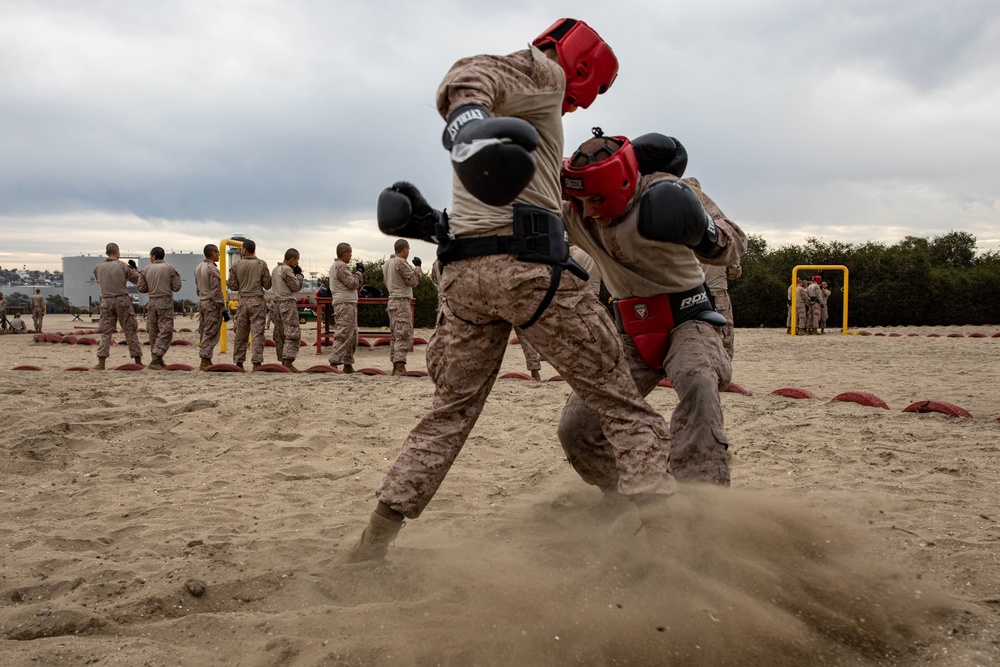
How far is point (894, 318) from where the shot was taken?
82.6 feet

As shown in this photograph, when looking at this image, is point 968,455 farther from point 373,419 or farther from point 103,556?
point 103,556

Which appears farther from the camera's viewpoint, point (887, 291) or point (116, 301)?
point (887, 291)

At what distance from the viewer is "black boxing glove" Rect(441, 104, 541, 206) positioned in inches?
82.8

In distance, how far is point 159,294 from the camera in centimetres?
1195

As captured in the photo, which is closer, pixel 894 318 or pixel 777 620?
pixel 777 620

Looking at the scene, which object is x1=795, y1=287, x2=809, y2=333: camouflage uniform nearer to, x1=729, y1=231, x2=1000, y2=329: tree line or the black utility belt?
x1=729, y1=231, x2=1000, y2=329: tree line

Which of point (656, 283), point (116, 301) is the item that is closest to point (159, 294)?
point (116, 301)

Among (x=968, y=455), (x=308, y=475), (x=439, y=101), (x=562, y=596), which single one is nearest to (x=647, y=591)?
(x=562, y=596)

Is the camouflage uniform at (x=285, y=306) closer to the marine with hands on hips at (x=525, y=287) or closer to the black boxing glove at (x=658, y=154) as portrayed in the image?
the black boxing glove at (x=658, y=154)

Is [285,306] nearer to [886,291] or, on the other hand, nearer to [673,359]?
[673,359]

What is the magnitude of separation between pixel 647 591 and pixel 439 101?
1.81 meters

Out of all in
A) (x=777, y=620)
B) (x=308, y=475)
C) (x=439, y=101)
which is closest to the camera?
(x=777, y=620)

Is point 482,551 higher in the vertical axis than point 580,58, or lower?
lower

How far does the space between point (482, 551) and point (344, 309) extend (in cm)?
884
